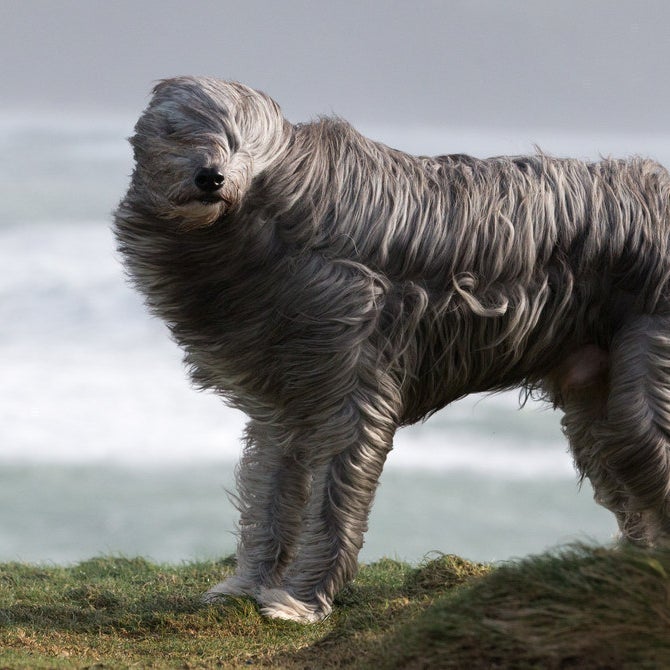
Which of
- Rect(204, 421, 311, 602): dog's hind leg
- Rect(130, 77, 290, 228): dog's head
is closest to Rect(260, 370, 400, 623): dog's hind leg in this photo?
Rect(204, 421, 311, 602): dog's hind leg

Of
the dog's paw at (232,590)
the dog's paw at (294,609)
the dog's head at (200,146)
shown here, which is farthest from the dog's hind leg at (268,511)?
the dog's head at (200,146)

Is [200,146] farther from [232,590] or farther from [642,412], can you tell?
[642,412]

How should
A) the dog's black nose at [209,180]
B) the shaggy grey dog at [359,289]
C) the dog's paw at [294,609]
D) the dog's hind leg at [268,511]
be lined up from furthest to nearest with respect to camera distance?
the dog's hind leg at [268,511], the dog's paw at [294,609], the shaggy grey dog at [359,289], the dog's black nose at [209,180]

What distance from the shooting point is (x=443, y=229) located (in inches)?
303

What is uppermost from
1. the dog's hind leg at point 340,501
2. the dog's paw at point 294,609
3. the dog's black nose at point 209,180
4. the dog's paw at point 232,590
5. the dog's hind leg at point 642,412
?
the dog's black nose at point 209,180

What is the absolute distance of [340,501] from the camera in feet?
24.8

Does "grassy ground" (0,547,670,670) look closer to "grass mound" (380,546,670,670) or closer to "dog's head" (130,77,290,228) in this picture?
"grass mound" (380,546,670,670)

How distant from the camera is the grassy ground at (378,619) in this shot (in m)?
5.19

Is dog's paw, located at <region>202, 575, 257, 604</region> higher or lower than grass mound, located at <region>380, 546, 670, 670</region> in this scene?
higher

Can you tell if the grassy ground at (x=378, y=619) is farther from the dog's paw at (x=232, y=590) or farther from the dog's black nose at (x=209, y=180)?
the dog's black nose at (x=209, y=180)

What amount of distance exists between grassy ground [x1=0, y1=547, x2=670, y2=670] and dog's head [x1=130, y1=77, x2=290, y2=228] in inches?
96.9

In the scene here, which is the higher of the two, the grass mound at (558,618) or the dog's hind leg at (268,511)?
the dog's hind leg at (268,511)

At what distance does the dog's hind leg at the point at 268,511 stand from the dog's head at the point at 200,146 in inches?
69.9

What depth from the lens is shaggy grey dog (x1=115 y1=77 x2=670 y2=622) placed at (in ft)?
24.2
